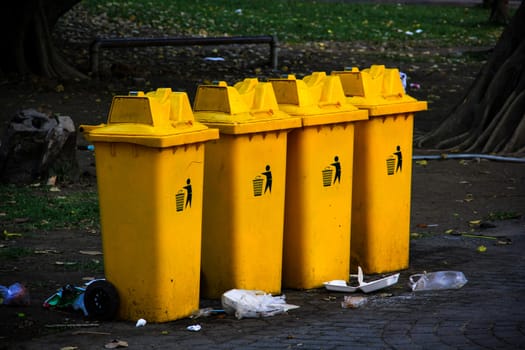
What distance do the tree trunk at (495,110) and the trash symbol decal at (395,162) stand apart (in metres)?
5.66

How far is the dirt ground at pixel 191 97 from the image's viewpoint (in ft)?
24.6

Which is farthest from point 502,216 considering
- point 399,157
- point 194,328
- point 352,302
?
point 194,328

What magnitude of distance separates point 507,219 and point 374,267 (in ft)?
7.77

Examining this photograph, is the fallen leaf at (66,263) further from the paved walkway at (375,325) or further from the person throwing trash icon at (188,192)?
the person throwing trash icon at (188,192)

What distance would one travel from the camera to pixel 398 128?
7863 millimetres

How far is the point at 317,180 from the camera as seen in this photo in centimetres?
725

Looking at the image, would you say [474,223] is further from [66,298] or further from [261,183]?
[66,298]

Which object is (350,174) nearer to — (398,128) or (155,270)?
(398,128)

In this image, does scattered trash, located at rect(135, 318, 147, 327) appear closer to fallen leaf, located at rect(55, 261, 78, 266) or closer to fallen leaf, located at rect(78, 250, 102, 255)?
fallen leaf, located at rect(55, 261, 78, 266)

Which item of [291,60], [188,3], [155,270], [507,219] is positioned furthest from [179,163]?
[188,3]

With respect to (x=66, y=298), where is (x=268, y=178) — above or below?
above

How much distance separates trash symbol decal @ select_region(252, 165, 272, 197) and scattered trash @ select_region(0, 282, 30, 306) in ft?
4.81

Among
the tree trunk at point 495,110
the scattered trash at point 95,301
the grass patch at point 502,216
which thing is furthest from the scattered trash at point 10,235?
the tree trunk at point 495,110

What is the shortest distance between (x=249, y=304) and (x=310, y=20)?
22990 mm
